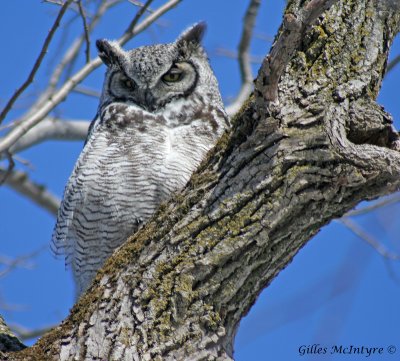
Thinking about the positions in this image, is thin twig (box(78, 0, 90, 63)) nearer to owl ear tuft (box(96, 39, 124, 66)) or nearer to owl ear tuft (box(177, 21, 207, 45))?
owl ear tuft (box(96, 39, 124, 66))

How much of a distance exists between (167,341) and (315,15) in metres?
1.03

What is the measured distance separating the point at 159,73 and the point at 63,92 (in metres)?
0.52

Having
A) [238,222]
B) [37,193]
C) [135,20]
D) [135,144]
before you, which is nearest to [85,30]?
[135,20]

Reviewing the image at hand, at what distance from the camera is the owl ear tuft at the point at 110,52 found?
3.57 metres

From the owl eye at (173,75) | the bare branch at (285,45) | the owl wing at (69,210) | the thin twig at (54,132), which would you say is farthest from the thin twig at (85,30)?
the bare branch at (285,45)

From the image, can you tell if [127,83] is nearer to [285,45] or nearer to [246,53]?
[246,53]

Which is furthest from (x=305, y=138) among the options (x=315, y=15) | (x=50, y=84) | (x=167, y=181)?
(x=50, y=84)

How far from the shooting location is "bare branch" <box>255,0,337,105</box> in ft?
5.54

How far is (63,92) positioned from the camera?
3445 mm

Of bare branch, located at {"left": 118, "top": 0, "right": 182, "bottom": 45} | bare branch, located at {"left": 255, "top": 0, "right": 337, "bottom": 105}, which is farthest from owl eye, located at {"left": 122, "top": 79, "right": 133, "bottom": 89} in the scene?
bare branch, located at {"left": 255, "top": 0, "right": 337, "bottom": 105}

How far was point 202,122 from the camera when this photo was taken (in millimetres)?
3252

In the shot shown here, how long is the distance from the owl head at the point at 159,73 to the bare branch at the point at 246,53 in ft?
2.71

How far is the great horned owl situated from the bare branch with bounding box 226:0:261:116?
851 mm

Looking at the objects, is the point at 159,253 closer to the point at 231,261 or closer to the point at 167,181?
the point at 231,261
